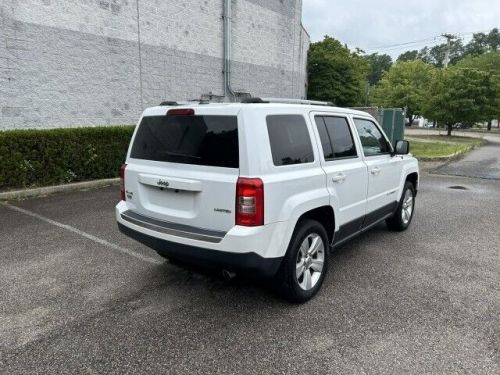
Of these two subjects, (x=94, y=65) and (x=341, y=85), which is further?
(x=341, y=85)

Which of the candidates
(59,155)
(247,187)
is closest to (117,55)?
(59,155)

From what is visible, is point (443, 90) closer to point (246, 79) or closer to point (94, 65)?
point (246, 79)

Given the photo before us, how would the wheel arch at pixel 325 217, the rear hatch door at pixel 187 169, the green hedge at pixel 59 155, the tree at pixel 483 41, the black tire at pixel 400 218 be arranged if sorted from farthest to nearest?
the tree at pixel 483 41
the green hedge at pixel 59 155
the black tire at pixel 400 218
the wheel arch at pixel 325 217
the rear hatch door at pixel 187 169

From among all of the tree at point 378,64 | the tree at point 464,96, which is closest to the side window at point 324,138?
the tree at point 464,96

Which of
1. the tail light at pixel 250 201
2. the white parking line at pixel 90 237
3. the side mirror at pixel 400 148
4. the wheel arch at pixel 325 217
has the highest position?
the side mirror at pixel 400 148

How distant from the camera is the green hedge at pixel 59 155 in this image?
7730 mm

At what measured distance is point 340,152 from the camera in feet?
13.2

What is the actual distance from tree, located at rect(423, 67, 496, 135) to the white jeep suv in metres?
28.0

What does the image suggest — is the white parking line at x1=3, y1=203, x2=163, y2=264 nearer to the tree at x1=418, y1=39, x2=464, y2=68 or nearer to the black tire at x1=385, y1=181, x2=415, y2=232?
the black tire at x1=385, y1=181, x2=415, y2=232

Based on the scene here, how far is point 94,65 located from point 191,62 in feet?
12.0

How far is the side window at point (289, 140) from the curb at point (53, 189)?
648 centimetres

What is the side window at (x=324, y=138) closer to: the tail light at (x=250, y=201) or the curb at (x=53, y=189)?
the tail light at (x=250, y=201)

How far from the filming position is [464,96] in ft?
91.1

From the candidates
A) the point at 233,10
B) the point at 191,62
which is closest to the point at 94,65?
the point at 191,62
